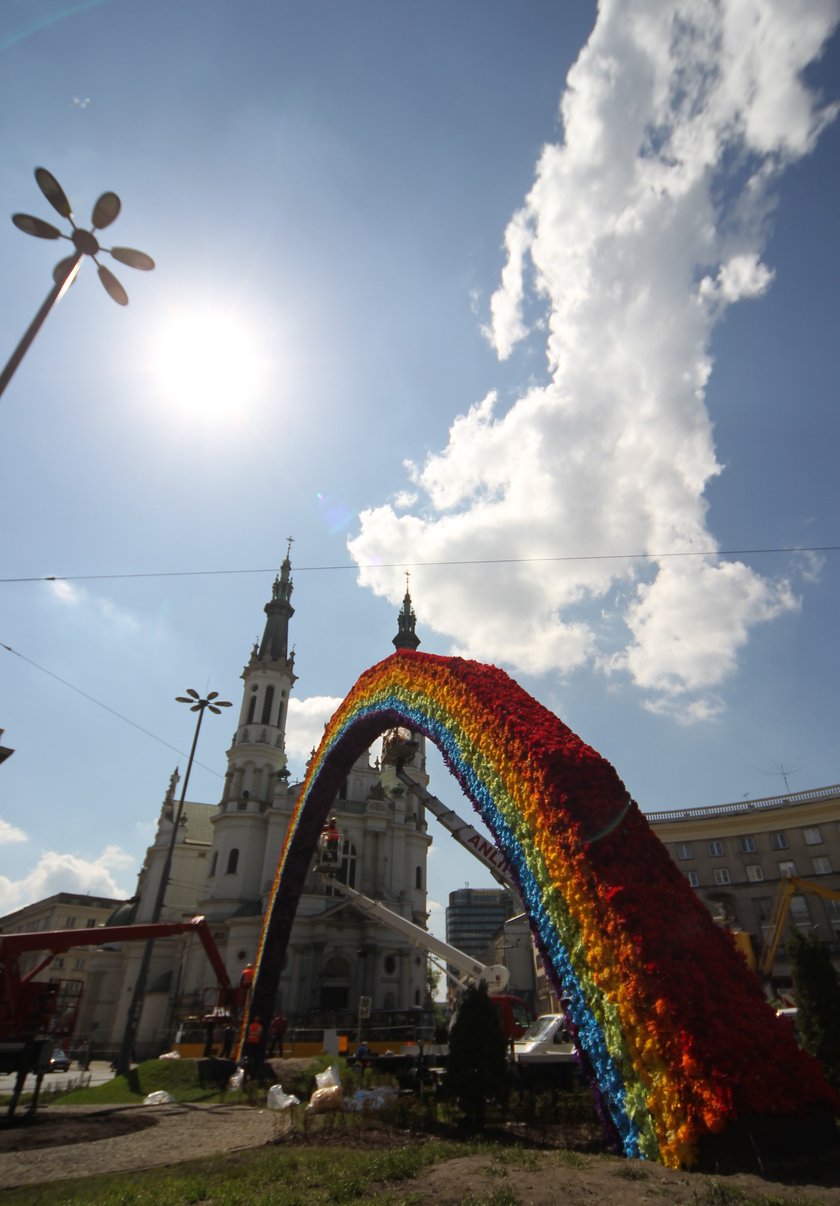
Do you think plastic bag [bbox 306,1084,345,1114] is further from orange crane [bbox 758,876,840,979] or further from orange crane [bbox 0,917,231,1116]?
orange crane [bbox 758,876,840,979]

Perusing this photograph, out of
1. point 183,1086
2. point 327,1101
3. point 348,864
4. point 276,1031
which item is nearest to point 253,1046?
point 183,1086

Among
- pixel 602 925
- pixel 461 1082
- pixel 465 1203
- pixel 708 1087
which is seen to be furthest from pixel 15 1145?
pixel 708 1087

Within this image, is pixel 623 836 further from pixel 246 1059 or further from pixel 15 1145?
pixel 246 1059

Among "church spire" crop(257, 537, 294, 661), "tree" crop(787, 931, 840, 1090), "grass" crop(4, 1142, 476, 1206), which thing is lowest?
"grass" crop(4, 1142, 476, 1206)

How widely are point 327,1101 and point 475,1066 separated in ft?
11.0

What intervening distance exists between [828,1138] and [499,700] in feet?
22.9

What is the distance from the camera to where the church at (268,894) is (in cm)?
3956

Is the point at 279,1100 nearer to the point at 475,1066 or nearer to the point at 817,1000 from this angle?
the point at 475,1066

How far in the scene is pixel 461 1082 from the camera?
34.6 feet

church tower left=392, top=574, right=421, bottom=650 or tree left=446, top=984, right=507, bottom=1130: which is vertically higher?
church tower left=392, top=574, right=421, bottom=650

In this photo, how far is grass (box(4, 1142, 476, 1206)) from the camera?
638cm

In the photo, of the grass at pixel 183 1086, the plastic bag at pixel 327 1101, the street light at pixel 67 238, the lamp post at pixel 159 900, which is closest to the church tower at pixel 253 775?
the lamp post at pixel 159 900

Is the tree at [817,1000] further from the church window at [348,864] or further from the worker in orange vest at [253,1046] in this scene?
the church window at [348,864]

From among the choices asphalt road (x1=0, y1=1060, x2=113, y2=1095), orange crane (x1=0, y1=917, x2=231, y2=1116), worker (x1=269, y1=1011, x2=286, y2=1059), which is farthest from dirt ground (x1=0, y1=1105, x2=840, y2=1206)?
worker (x1=269, y1=1011, x2=286, y2=1059)
